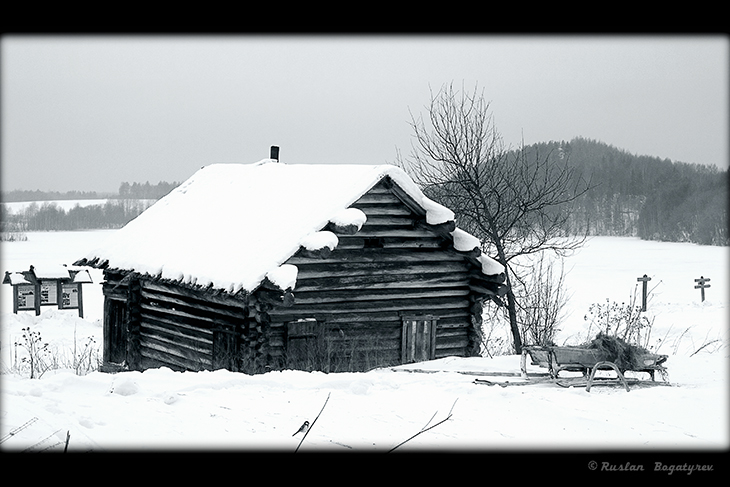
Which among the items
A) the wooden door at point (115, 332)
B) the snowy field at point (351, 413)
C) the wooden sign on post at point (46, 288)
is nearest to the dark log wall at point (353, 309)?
the wooden door at point (115, 332)

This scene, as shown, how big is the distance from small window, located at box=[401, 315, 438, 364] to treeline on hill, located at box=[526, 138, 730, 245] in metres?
28.4

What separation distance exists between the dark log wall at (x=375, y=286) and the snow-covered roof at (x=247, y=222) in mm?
477

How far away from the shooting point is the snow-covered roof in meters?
13.4

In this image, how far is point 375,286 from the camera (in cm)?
1478

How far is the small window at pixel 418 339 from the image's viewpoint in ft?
49.4

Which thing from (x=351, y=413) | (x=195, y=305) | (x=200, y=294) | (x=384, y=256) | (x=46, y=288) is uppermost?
(x=384, y=256)

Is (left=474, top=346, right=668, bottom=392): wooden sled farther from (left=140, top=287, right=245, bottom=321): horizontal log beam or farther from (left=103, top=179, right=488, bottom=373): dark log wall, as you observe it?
(left=140, top=287, right=245, bottom=321): horizontal log beam

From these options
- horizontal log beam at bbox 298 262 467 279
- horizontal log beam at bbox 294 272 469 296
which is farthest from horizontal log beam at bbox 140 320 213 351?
horizontal log beam at bbox 298 262 467 279

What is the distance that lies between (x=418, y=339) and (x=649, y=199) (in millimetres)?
58319

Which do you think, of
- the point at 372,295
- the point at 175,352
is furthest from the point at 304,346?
the point at 175,352

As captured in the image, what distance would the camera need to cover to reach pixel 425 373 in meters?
11.1

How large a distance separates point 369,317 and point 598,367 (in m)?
5.35

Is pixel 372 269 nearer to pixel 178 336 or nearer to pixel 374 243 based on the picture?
pixel 374 243
